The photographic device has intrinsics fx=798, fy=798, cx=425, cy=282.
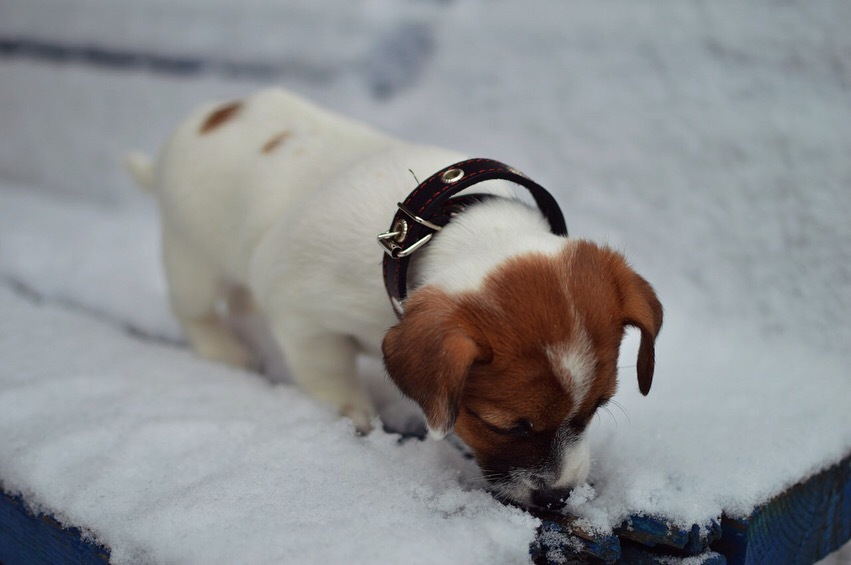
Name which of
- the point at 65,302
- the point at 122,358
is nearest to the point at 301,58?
the point at 65,302

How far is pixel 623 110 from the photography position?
13.4 feet

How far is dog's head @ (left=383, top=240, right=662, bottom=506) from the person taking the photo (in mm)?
2020

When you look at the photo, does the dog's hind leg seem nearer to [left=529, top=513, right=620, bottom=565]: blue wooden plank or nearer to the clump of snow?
the clump of snow

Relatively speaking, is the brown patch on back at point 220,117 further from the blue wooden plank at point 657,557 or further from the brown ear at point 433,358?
the blue wooden plank at point 657,557

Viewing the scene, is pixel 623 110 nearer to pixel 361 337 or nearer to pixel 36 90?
pixel 361 337

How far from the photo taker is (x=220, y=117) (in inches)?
135

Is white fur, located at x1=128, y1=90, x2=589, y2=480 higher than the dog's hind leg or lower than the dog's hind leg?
higher

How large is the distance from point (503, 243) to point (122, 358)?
72.6 inches

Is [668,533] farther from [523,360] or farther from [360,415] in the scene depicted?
[360,415]

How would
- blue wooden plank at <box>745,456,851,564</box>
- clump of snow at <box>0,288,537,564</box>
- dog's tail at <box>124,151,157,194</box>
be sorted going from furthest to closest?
1. dog's tail at <box>124,151,157,194</box>
2. blue wooden plank at <box>745,456,851,564</box>
3. clump of snow at <box>0,288,537,564</box>

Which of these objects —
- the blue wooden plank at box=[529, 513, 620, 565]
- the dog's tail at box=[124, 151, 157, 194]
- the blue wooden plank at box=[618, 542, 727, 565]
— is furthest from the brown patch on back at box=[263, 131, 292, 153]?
the blue wooden plank at box=[618, 542, 727, 565]

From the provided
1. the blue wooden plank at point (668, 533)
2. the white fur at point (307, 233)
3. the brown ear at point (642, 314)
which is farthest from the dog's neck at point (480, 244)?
the blue wooden plank at point (668, 533)

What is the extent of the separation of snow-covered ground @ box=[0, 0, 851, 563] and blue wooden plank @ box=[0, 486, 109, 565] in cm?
6

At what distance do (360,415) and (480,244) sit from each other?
0.88m
